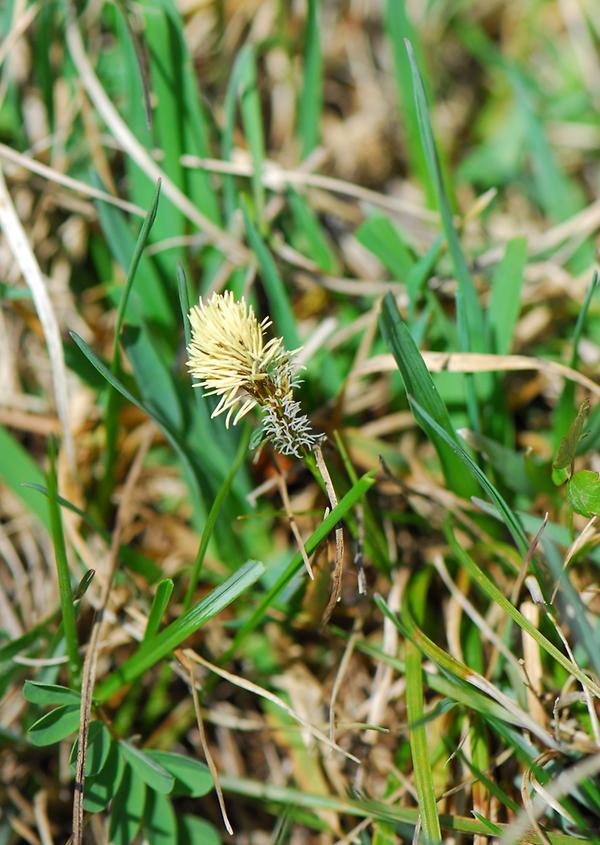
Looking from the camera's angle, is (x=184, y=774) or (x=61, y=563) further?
(x=184, y=774)

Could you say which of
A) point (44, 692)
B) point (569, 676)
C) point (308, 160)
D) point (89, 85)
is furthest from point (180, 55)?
point (569, 676)

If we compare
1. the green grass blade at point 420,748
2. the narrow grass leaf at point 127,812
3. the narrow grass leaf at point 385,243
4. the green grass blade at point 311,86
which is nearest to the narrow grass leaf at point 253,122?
the green grass blade at point 311,86

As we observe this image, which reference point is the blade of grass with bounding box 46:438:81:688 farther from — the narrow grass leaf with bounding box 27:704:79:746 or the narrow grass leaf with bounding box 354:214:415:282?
the narrow grass leaf with bounding box 354:214:415:282

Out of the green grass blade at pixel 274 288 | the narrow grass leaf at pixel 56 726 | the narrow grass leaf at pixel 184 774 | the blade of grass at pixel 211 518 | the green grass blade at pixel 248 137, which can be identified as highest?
the green grass blade at pixel 248 137

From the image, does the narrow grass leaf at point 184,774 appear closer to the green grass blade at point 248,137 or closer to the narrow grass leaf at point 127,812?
the narrow grass leaf at point 127,812

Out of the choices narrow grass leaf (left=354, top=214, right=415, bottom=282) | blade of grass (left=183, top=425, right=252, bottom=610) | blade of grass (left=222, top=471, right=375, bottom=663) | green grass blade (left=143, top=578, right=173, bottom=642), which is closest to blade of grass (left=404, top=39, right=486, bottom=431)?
narrow grass leaf (left=354, top=214, right=415, bottom=282)

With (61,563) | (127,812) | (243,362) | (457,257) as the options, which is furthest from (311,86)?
(127,812)

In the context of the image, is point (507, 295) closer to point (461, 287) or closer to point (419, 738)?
point (461, 287)
